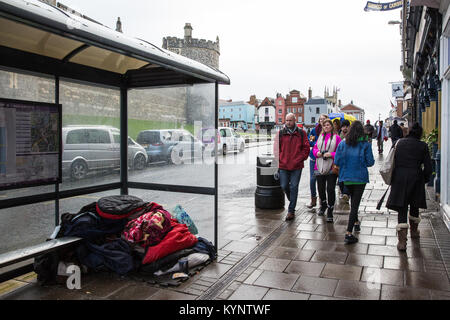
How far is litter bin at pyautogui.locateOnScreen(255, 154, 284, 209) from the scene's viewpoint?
24.8 feet

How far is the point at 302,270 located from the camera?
4.34 metres

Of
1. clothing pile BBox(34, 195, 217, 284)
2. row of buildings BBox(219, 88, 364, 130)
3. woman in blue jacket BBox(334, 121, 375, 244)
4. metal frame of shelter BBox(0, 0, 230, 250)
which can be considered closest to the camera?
metal frame of shelter BBox(0, 0, 230, 250)

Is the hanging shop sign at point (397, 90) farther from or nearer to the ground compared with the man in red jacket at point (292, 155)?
farther from the ground

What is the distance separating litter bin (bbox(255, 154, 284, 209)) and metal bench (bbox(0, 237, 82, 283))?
432cm

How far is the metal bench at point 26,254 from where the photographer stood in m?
3.30

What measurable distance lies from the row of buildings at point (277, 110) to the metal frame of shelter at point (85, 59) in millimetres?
90496

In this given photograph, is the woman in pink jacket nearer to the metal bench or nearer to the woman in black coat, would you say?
the woman in black coat

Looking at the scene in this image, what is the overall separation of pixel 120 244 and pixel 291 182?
3.71 metres

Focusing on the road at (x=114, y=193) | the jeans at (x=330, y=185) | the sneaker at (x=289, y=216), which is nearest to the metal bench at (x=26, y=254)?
the road at (x=114, y=193)

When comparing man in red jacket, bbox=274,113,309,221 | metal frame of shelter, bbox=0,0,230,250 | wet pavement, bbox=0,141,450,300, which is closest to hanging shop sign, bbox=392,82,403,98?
wet pavement, bbox=0,141,450,300

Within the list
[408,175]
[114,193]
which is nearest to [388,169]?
[408,175]

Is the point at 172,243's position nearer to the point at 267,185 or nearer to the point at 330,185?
the point at 330,185

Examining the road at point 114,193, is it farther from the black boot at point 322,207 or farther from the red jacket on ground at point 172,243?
the black boot at point 322,207
